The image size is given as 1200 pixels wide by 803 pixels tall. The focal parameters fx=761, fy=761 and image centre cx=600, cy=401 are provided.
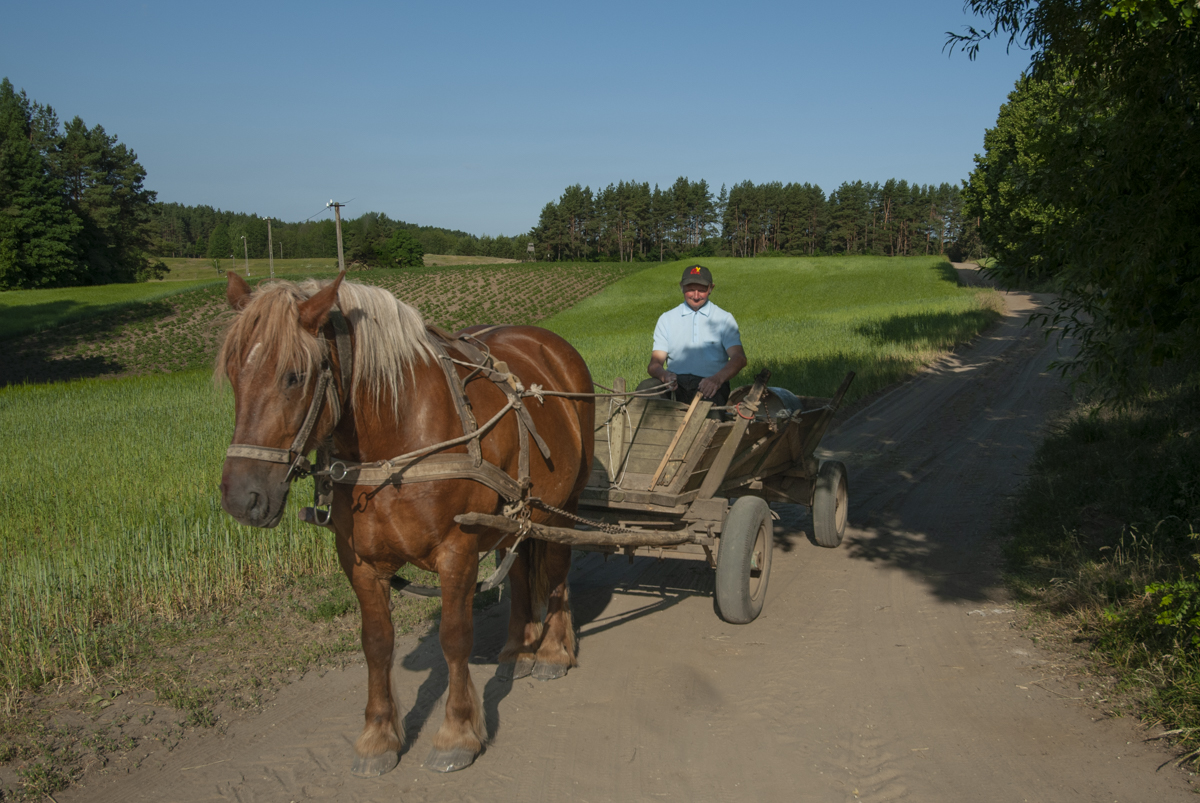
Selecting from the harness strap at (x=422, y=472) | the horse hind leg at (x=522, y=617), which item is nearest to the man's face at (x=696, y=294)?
the horse hind leg at (x=522, y=617)

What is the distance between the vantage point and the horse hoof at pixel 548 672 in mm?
4312

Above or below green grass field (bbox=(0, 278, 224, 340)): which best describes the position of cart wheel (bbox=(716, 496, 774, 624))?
above

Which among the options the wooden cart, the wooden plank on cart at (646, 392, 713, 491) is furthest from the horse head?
the wooden plank on cart at (646, 392, 713, 491)

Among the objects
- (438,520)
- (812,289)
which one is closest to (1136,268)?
(438,520)

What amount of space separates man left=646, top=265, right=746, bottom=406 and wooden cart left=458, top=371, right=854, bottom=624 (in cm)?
49

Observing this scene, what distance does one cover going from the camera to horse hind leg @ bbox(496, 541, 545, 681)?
4.39 meters

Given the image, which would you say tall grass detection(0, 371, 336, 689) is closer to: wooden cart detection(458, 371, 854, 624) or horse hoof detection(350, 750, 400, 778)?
horse hoof detection(350, 750, 400, 778)

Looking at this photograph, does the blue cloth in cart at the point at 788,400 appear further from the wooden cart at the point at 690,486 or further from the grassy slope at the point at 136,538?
the grassy slope at the point at 136,538

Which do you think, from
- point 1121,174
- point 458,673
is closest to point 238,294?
point 458,673

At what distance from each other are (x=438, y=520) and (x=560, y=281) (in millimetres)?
55595

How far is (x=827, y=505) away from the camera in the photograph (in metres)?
6.39

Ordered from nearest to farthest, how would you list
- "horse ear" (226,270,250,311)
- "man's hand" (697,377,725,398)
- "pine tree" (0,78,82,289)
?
"horse ear" (226,270,250,311) → "man's hand" (697,377,725,398) → "pine tree" (0,78,82,289)

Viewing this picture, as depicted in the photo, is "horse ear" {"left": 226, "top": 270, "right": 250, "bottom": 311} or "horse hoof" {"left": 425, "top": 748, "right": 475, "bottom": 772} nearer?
"horse ear" {"left": 226, "top": 270, "right": 250, "bottom": 311}

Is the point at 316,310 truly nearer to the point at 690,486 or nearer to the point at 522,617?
the point at 522,617
